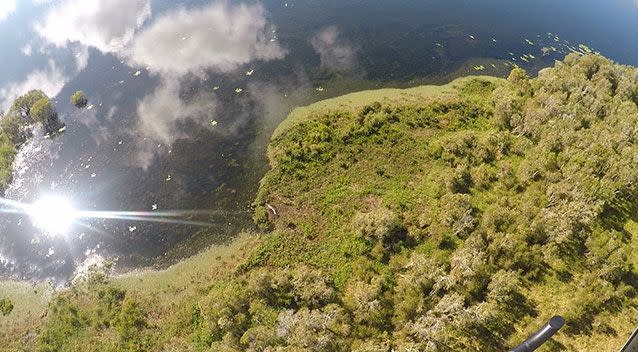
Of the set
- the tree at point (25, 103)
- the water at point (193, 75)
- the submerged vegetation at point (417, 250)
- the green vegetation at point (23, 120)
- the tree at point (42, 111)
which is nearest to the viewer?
the submerged vegetation at point (417, 250)

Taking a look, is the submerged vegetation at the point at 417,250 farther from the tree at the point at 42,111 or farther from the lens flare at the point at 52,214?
the tree at the point at 42,111

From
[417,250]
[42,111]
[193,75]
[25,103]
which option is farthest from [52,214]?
[417,250]

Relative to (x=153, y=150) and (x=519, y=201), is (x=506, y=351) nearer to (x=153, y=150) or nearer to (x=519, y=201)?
(x=519, y=201)

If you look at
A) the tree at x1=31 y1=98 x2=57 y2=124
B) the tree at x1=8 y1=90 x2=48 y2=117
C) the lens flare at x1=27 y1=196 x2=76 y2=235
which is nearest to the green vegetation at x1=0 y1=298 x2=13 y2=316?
the lens flare at x1=27 y1=196 x2=76 y2=235

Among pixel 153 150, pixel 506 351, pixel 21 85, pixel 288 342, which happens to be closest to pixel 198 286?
pixel 288 342

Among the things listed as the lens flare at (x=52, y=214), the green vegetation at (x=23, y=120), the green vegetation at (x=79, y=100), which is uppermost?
the green vegetation at (x=79, y=100)

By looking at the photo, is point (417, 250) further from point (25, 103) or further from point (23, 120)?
point (25, 103)

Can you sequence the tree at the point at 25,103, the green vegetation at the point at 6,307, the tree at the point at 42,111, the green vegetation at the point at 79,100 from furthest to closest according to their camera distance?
the green vegetation at the point at 79,100 → the tree at the point at 25,103 → the tree at the point at 42,111 → the green vegetation at the point at 6,307

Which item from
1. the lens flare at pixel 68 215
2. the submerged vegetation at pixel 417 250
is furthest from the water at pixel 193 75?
the submerged vegetation at pixel 417 250
